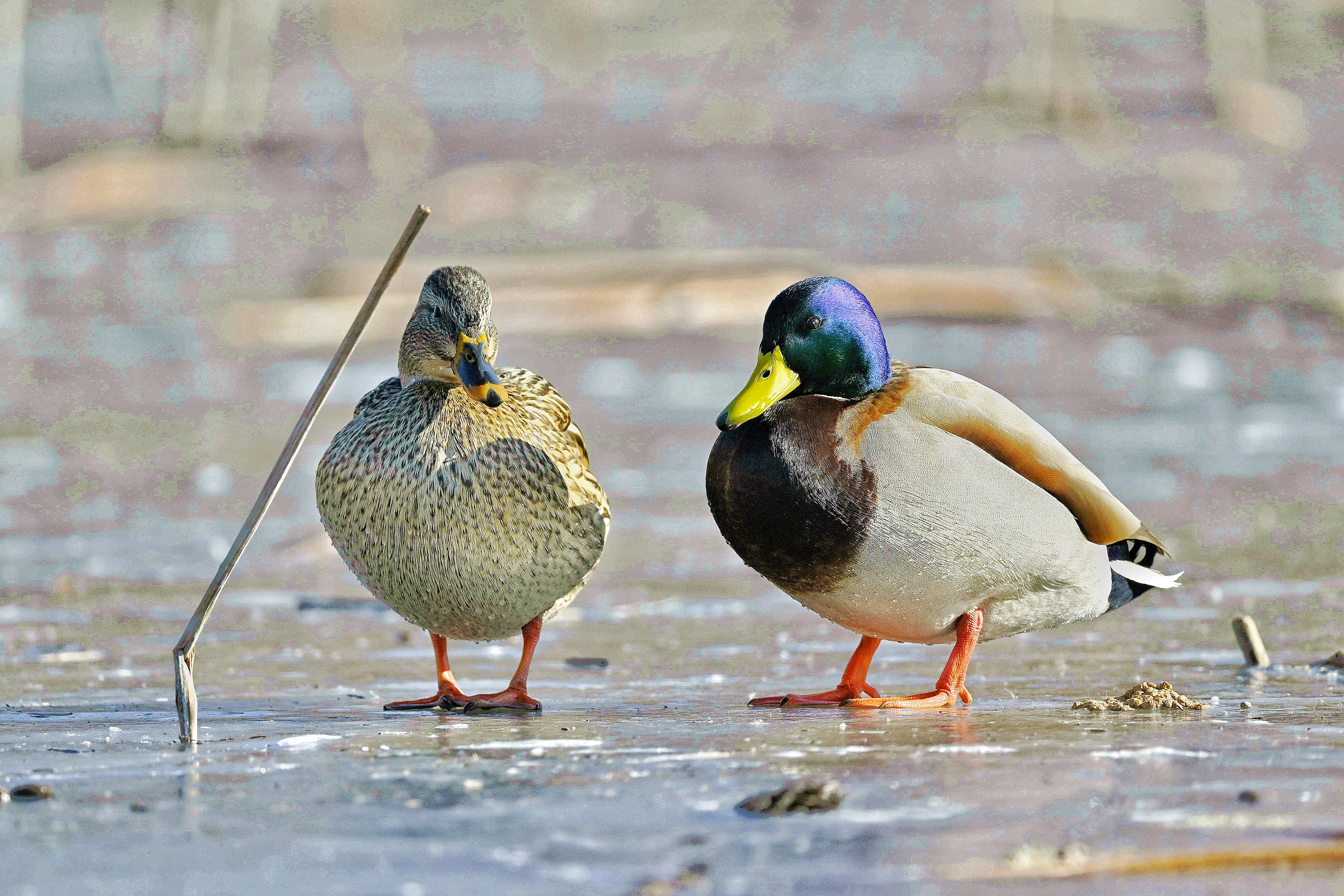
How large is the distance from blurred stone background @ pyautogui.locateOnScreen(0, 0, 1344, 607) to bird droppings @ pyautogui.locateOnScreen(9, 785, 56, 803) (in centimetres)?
335

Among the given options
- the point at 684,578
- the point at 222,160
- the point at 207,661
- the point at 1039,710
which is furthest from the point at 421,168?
A: the point at 1039,710

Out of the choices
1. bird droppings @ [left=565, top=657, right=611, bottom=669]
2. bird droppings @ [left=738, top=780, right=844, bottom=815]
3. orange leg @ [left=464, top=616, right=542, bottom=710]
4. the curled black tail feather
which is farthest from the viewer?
bird droppings @ [left=565, top=657, right=611, bottom=669]

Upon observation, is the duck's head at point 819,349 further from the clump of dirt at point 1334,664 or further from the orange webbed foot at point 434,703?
the clump of dirt at point 1334,664

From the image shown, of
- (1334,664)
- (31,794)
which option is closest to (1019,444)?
(1334,664)

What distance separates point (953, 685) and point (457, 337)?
4.87 feet

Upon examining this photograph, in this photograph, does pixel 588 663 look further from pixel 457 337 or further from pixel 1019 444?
pixel 1019 444

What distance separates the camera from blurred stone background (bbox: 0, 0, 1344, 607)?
A: 30.7 feet

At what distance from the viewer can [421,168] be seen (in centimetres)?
2109

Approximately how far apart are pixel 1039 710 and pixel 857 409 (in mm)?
815

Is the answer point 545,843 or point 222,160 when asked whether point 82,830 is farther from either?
point 222,160

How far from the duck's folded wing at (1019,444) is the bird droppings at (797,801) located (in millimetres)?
1547

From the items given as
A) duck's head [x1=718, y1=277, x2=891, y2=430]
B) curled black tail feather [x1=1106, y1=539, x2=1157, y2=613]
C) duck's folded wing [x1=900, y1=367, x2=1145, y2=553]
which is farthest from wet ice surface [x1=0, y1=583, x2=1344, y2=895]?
duck's head [x1=718, y1=277, x2=891, y2=430]

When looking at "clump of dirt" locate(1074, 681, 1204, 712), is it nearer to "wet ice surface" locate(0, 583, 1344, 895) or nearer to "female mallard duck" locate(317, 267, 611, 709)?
"wet ice surface" locate(0, 583, 1344, 895)

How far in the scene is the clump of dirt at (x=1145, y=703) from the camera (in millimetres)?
3953
